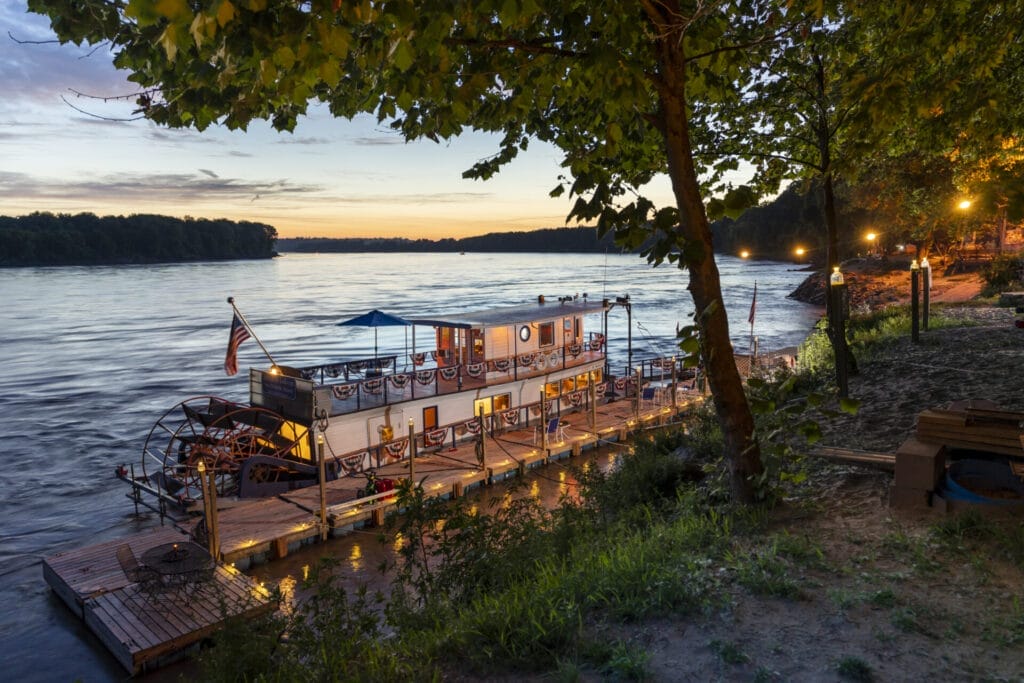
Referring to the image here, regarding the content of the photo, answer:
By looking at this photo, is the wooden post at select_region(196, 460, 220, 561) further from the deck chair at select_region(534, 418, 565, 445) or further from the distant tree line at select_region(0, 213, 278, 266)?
the distant tree line at select_region(0, 213, 278, 266)

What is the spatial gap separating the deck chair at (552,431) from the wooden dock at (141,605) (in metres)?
11.7

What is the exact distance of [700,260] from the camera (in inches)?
206

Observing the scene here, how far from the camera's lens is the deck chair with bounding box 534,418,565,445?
75.4 feet

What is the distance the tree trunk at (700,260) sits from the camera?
5262mm

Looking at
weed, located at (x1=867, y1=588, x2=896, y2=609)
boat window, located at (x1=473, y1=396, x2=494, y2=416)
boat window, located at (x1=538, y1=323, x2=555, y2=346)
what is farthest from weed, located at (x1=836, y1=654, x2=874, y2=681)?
boat window, located at (x1=538, y1=323, x2=555, y2=346)

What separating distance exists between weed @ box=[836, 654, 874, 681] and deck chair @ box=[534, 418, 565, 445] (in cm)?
1854

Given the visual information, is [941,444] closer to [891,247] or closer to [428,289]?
[891,247]

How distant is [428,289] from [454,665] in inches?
5049

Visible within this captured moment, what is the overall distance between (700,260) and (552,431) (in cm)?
1823

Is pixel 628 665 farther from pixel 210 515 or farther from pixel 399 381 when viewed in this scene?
pixel 399 381

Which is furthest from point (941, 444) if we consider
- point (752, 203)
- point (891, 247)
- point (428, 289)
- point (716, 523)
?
point (428, 289)

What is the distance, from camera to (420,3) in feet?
12.4

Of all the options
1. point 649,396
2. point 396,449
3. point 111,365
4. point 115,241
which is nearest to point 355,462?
point 396,449

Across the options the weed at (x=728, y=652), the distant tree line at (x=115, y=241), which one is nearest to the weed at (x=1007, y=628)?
the weed at (x=728, y=652)
